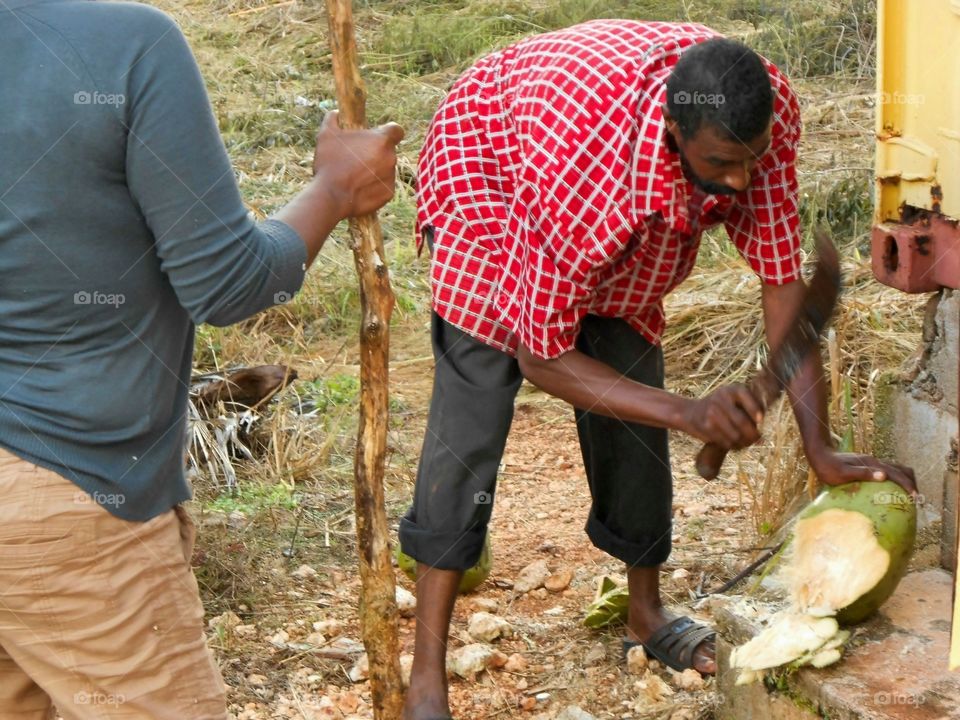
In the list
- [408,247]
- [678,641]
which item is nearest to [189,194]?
[678,641]

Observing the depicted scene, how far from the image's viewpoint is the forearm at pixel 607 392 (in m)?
2.36

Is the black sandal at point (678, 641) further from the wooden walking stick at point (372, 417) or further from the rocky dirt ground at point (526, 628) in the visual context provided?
the wooden walking stick at point (372, 417)

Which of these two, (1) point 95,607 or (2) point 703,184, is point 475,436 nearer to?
(2) point 703,184

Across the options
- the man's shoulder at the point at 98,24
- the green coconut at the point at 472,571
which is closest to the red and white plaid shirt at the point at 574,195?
the man's shoulder at the point at 98,24

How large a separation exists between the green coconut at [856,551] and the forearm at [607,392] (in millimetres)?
514

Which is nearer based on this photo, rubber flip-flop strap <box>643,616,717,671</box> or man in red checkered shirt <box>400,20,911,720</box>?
man in red checkered shirt <box>400,20,911,720</box>

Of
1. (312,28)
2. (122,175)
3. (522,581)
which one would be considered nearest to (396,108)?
(312,28)

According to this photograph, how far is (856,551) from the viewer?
2.54 metres

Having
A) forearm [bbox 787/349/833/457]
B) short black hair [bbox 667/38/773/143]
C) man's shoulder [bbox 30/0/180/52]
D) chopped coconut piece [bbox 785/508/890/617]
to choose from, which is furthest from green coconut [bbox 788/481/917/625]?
man's shoulder [bbox 30/0/180/52]

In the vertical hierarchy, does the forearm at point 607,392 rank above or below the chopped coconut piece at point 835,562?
above

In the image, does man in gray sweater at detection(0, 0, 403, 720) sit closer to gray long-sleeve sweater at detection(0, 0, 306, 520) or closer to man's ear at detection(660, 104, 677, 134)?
gray long-sleeve sweater at detection(0, 0, 306, 520)

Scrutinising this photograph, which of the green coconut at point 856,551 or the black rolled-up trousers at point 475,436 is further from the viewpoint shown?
the black rolled-up trousers at point 475,436

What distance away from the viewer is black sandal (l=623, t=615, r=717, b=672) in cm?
314

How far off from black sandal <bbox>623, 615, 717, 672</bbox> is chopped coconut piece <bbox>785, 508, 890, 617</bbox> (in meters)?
0.56
